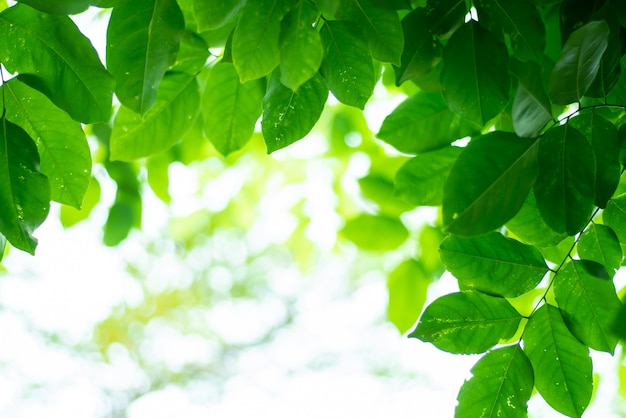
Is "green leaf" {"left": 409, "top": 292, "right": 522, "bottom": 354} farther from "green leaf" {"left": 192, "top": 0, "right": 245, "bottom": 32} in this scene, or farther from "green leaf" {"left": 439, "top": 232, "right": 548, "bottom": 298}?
"green leaf" {"left": 192, "top": 0, "right": 245, "bottom": 32}

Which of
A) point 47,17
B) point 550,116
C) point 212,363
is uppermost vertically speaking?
point 212,363

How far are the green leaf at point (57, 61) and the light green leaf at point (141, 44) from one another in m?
0.02

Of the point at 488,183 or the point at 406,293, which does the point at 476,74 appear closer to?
the point at 488,183

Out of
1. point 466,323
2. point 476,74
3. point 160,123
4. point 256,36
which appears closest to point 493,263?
point 466,323

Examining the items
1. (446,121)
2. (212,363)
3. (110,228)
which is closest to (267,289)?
(212,363)

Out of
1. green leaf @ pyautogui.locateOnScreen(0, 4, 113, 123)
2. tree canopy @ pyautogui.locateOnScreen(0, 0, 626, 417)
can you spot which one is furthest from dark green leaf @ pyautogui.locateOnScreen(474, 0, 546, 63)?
green leaf @ pyautogui.locateOnScreen(0, 4, 113, 123)

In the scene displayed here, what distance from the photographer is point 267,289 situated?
662cm

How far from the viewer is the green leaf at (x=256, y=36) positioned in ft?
1.73

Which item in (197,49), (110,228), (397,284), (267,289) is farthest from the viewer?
(267,289)

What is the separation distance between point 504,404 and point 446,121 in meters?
0.36

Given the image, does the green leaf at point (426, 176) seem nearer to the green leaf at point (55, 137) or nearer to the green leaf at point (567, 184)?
the green leaf at point (567, 184)

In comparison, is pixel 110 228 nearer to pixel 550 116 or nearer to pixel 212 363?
pixel 550 116

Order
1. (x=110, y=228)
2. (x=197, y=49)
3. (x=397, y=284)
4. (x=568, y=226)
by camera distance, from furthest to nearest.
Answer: (x=110, y=228), (x=397, y=284), (x=197, y=49), (x=568, y=226)

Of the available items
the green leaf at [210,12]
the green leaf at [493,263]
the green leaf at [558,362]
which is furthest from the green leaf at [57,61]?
the green leaf at [558,362]
